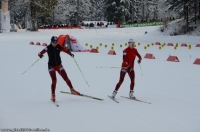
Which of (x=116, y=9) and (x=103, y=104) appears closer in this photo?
(x=103, y=104)

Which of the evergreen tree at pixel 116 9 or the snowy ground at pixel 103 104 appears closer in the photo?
the snowy ground at pixel 103 104

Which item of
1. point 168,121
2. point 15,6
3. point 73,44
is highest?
point 15,6

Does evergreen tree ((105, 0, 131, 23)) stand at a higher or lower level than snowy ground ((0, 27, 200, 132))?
higher

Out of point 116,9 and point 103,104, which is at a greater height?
point 116,9

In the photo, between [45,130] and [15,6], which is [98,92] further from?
[15,6]

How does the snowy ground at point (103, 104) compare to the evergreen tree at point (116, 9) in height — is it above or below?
below

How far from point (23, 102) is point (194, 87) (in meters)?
5.95

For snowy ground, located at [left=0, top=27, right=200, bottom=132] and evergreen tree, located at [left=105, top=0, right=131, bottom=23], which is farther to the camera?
evergreen tree, located at [left=105, top=0, right=131, bottom=23]

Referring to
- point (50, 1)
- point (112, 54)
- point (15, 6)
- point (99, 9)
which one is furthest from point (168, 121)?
point (99, 9)

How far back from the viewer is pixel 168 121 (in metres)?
6.96

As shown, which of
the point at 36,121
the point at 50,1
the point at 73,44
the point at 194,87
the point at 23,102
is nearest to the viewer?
the point at 36,121

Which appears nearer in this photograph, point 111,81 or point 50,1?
point 111,81

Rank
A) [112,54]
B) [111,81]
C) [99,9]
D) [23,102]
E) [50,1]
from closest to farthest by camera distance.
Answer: [23,102], [111,81], [112,54], [50,1], [99,9]

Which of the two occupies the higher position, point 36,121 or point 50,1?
point 50,1
